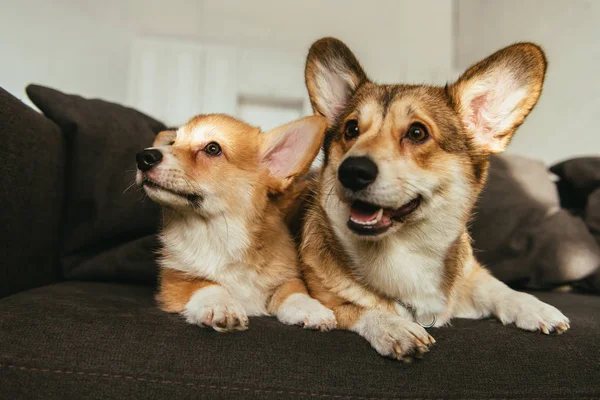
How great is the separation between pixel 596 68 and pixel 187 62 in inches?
97.2

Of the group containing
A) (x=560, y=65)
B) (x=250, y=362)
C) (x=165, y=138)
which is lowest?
(x=250, y=362)

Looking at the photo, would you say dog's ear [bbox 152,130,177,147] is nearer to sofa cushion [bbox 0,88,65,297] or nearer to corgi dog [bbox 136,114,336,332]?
corgi dog [bbox 136,114,336,332]

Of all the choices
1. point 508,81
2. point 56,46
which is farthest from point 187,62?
point 508,81

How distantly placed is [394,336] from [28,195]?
3.48 feet

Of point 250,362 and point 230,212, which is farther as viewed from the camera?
point 230,212

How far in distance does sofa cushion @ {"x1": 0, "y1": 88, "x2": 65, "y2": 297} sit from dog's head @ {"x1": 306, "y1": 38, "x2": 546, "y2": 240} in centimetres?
83

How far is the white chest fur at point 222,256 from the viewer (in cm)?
123

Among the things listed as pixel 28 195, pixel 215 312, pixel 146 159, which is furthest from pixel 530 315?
pixel 28 195

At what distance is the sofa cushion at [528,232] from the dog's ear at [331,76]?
86cm

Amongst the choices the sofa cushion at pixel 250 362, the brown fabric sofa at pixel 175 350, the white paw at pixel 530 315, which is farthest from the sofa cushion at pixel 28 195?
the white paw at pixel 530 315

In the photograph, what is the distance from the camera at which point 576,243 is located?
5.91 ft

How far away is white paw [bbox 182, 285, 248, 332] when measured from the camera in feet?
3.20

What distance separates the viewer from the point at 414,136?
1130 millimetres

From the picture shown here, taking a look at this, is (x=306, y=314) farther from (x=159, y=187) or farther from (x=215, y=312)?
(x=159, y=187)
